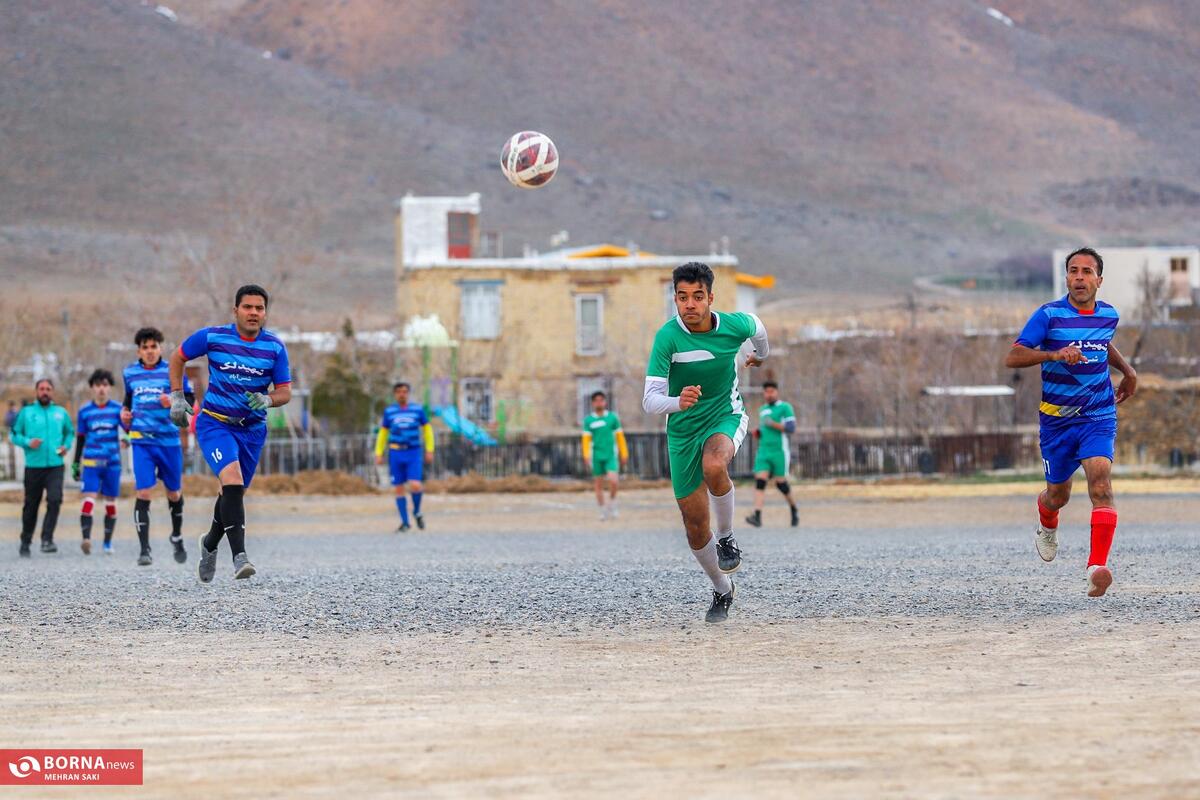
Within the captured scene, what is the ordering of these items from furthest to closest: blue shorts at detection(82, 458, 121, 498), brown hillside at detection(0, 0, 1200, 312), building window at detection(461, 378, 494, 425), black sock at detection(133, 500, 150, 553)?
brown hillside at detection(0, 0, 1200, 312), building window at detection(461, 378, 494, 425), blue shorts at detection(82, 458, 121, 498), black sock at detection(133, 500, 150, 553)

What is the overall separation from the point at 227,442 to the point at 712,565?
354 centimetres

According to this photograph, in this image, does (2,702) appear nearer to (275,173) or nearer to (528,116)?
(275,173)

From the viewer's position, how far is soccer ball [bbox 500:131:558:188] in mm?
16984

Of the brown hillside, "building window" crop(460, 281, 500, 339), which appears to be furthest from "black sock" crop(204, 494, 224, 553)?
the brown hillside

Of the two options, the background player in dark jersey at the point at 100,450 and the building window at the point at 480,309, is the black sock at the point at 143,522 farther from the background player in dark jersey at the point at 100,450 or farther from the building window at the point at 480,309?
the building window at the point at 480,309

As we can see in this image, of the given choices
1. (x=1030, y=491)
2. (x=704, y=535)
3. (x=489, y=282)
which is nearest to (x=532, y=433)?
(x=489, y=282)

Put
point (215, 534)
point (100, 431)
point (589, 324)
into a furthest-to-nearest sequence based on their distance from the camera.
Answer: point (589, 324) → point (100, 431) → point (215, 534)

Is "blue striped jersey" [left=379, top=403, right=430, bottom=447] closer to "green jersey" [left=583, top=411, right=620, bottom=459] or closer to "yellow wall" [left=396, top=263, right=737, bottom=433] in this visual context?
"green jersey" [left=583, top=411, right=620, bottom=459]

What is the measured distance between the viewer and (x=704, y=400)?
1020 cm

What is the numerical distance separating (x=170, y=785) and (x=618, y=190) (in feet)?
498

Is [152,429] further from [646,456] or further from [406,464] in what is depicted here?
[646,456]

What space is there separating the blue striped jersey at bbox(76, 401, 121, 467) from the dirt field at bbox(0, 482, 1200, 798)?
376 cm

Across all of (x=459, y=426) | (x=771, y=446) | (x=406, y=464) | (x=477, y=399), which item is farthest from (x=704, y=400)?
(x=477, y=399)

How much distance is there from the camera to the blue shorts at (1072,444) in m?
11.0
